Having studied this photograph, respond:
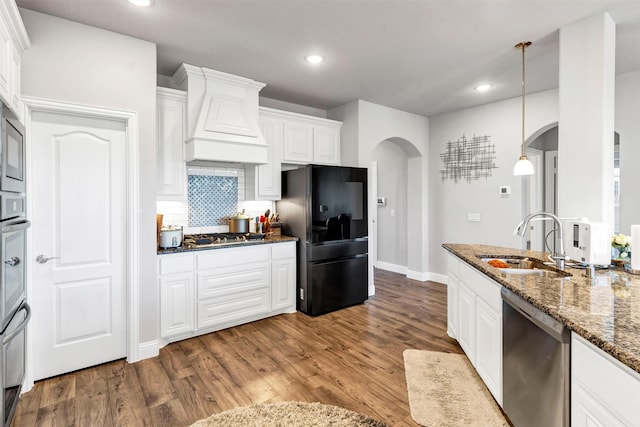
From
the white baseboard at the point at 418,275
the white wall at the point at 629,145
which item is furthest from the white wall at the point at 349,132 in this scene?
the white wall at the point at 629,145

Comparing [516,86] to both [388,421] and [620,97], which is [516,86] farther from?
[388,421]

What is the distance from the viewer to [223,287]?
3.48 metres

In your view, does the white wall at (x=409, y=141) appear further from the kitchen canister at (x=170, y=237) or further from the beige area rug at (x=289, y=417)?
the beige area rug at (x=289, y=417)

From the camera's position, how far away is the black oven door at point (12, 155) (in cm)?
180

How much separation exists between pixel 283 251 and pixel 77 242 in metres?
1.97

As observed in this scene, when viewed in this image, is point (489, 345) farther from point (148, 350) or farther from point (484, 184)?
point (484, 184)

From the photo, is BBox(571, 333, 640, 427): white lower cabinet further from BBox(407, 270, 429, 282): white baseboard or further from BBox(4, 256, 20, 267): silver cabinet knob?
BBox(407, 270, 429, 282): white baseboard

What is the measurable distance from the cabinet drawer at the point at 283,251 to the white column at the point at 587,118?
2636 millimetres

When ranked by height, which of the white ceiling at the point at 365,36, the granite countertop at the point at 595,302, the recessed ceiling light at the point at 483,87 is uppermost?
the recessed ceiling light at the point at 483,87

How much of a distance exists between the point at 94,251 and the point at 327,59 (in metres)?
2.67

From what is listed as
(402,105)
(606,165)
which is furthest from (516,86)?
(606,165)

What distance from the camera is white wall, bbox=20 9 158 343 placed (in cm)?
247

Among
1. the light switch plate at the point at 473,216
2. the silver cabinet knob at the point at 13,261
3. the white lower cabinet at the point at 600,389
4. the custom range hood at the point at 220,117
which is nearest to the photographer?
the white lower cabinet at the point at 600,389

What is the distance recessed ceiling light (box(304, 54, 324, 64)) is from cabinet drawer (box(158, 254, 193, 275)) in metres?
2.20
